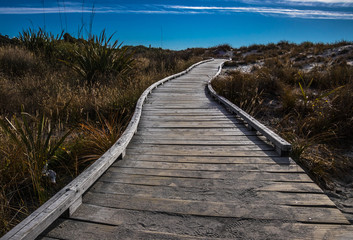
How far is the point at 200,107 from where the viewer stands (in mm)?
6148

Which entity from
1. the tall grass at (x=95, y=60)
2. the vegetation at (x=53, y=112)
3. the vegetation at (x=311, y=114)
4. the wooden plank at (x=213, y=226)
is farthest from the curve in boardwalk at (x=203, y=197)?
the tall grass at (x=95, y=60)

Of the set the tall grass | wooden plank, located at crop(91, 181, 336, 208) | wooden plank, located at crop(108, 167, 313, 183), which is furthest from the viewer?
the tall grass

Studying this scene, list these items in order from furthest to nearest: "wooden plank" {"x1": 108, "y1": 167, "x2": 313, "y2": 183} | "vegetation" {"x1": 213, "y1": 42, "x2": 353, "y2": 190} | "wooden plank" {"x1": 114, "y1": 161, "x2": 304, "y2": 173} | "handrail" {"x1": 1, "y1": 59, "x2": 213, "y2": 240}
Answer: "vegetation" {"x1": 213, "y1": 42, "x2": 353, "y2": 190}, "wooden plank" {"x1": 114, "y1": 161, "x2": 304, "y2": 173}, "wooden plank" {"x1": 108, "y1": 167, "x2": 313, "y2": 183}, "handrail" {"x1": 1, "y1": 59, "x2": 213, "y2": 240}

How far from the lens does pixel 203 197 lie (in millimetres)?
2348

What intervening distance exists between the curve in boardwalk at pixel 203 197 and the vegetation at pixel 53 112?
0.68 meters

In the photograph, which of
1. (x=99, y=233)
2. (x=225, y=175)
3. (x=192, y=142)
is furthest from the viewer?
(x=192, y=142)

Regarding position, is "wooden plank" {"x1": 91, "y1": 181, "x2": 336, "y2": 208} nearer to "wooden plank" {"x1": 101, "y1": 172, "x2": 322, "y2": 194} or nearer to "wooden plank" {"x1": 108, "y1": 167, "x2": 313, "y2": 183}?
"wooden plank" {"x1": 101, "y1": 172, "x2": 322, "y2": 194}

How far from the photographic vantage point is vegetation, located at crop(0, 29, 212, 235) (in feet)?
10.4

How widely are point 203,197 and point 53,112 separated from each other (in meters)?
5.26

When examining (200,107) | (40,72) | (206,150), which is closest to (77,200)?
(206,150)

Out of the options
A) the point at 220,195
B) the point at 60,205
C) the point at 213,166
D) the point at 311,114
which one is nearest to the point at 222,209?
the point at 220,195

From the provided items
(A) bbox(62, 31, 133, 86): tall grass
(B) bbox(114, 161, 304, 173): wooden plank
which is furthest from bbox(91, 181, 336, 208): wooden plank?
(A) bbox(62, 31, 133, 86): tall grass

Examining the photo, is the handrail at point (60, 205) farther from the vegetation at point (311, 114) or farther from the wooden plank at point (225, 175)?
the vegetation at point (311, 114)

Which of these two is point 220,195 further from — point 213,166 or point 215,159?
point 215,159
